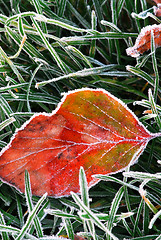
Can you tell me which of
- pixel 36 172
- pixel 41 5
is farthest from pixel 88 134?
pixel 41 5

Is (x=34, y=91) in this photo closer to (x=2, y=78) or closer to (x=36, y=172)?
(x=2, y=78)

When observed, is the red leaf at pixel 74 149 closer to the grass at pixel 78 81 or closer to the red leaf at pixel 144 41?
the grass at pixel 78 81

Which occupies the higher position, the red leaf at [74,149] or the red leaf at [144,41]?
the red leaf at [144,41]

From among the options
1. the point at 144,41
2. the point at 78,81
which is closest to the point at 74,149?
the point at 78,81

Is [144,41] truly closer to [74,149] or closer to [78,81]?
[78,81]

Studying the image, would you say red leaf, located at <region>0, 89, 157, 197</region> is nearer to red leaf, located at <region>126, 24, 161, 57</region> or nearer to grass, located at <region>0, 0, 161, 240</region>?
grass, located at <region>0, 0, 161, 240</region>

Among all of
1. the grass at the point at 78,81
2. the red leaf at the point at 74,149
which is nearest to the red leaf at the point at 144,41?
the grass at the point at 78,81
